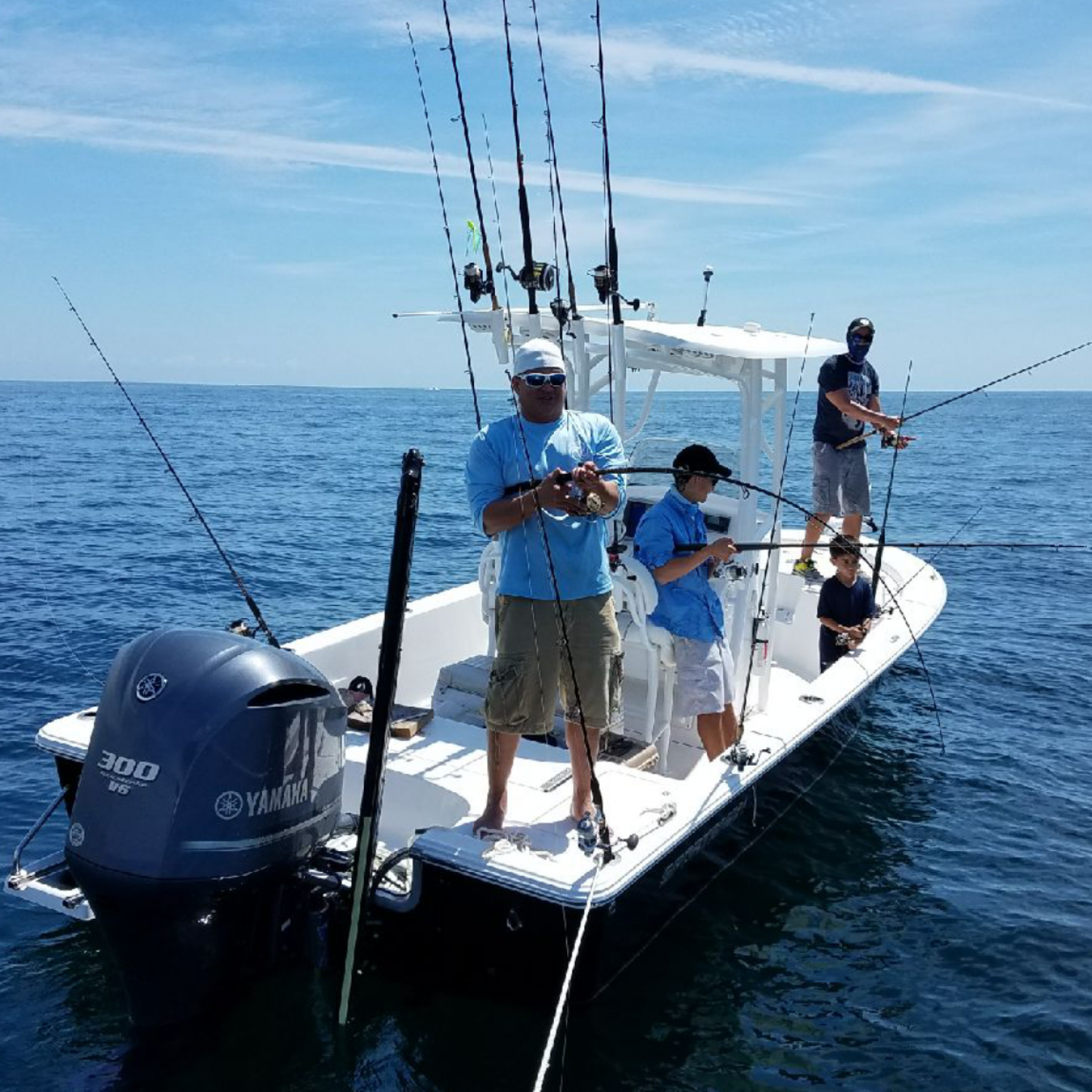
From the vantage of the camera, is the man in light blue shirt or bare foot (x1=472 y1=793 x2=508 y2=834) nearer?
the man in light blue shirt

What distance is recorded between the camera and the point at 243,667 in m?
3.69

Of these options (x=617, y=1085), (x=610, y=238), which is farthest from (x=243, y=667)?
(x=610, y=238)

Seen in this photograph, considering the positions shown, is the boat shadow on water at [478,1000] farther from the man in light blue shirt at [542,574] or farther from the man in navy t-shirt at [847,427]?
the man in navy t-shirt at [847,427]

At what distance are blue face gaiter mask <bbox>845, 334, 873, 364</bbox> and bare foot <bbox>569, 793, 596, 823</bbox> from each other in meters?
4.52

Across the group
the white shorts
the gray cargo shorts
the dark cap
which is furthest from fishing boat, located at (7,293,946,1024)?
the gray cargo shorts

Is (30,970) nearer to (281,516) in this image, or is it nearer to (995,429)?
(281,516)

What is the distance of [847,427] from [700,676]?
3.26m

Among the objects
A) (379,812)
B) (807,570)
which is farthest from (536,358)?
(807,570)

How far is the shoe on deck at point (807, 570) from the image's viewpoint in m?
8.55

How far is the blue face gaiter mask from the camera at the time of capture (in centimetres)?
771

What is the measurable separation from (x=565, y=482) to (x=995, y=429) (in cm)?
5289

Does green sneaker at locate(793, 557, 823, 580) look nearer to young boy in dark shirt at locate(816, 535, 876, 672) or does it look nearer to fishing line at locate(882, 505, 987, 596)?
fishing line at locate(882, 505, 987, 596)

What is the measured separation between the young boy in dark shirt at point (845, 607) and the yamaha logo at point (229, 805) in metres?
4.56

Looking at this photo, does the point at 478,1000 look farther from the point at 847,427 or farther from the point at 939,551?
the point at 939,551
